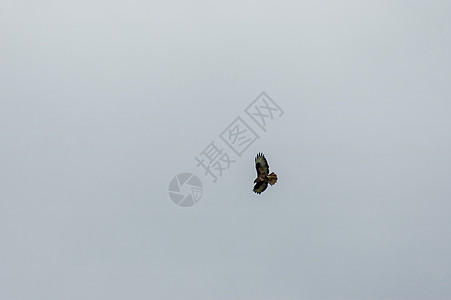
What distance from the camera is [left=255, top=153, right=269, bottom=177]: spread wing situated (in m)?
31.8

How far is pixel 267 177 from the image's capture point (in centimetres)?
3170

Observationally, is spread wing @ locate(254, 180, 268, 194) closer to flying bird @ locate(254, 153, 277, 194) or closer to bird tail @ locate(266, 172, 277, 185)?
flying bird @ locate(254, 153, 277, 194)

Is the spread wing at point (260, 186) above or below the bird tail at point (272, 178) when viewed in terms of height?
below

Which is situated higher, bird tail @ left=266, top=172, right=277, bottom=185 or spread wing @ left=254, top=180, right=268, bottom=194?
bird tail @ left=266, top=172, right=277, bottom=185

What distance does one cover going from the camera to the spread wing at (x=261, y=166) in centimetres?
3178

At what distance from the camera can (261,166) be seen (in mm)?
31969

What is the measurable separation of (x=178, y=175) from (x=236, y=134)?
4.63m

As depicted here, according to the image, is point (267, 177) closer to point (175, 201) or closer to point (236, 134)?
point (236, 134)

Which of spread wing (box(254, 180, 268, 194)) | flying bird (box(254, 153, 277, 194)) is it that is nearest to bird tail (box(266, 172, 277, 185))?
flying bird (box(254, 153, 277, 194))

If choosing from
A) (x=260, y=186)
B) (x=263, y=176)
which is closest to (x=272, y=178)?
(x=263, y=176)

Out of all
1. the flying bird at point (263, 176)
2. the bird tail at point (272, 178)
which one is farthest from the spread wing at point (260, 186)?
the bird tail at point (272, 178)

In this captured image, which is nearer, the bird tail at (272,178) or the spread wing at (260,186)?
the bird tail at (272,178)

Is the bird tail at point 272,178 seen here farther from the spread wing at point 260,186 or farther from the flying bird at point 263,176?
the spread wing at point 260,186

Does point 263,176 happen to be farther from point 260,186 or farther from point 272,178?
point 260,186
